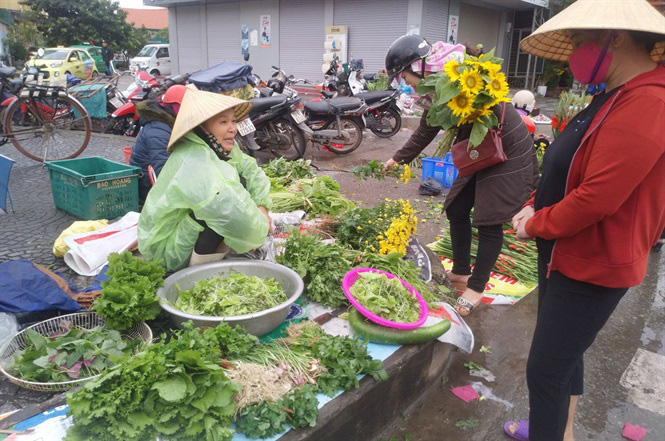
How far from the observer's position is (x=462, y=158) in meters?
3.15

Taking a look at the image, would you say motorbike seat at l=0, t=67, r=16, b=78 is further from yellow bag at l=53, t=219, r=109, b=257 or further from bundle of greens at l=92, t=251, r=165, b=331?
bundle of greens at l=92, t=251, r=165, b=331

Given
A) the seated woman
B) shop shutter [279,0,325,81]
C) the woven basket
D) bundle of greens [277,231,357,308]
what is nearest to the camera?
the woven basket

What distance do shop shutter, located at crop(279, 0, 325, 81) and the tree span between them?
19265 millimetres

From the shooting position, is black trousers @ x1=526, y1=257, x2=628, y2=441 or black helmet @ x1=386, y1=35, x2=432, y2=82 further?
black helmet @ x1=386, y1=35, x2=432, y2=82

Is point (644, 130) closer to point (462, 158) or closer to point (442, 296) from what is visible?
point (462, 158)

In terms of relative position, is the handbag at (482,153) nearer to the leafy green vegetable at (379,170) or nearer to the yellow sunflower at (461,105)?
the yellow sunflower at (461,105)

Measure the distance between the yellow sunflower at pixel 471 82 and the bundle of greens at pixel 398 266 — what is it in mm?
1146

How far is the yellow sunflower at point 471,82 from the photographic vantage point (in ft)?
9.03

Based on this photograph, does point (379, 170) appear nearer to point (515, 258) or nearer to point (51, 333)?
point (515, 258)

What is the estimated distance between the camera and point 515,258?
4.32 meters

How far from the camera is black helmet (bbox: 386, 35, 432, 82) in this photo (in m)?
3.26

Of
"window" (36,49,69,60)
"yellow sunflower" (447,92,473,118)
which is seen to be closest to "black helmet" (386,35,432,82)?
"yellow sunflower" (447,92,473,118)

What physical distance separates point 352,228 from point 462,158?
1034mm

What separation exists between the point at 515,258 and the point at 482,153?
162 cm
